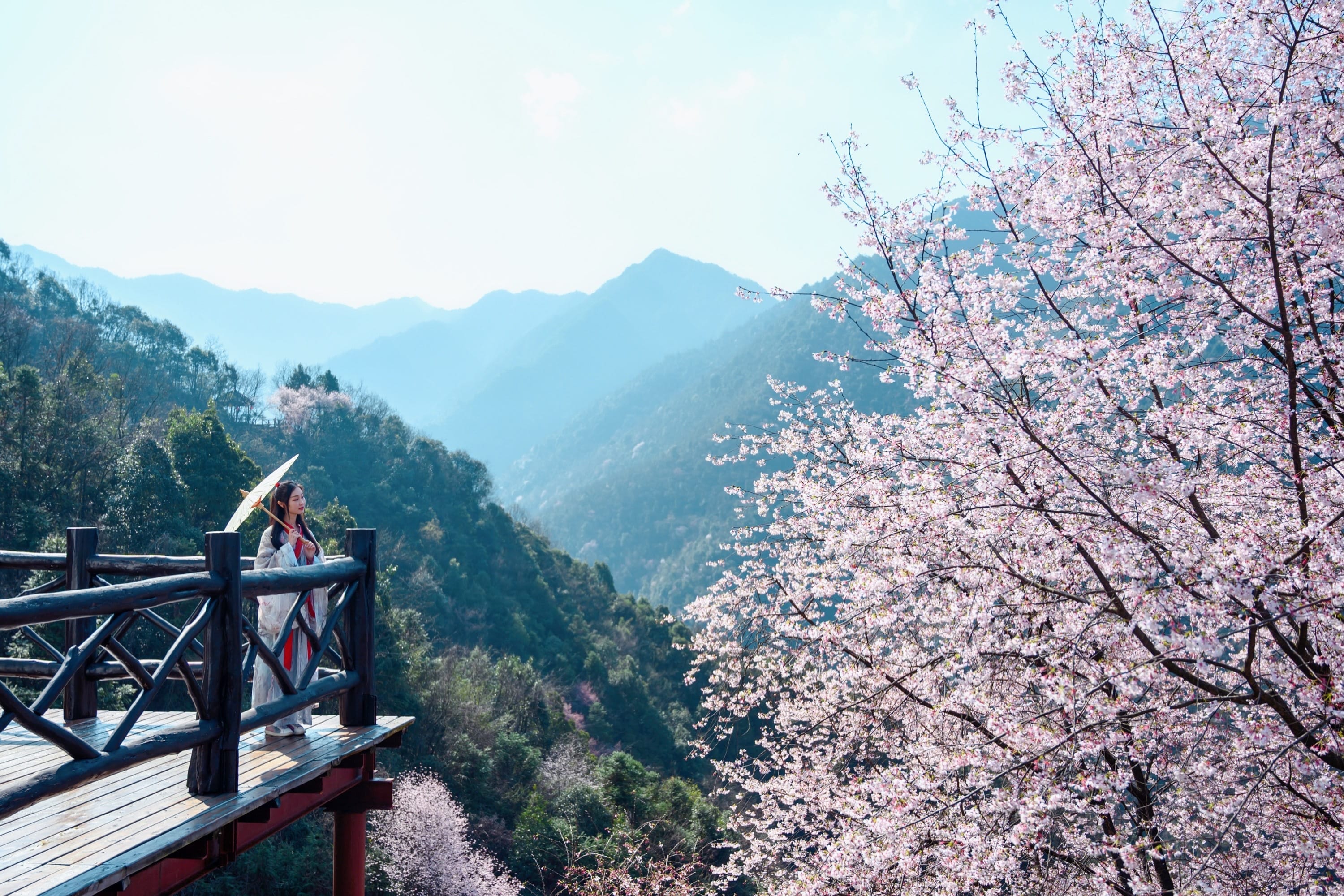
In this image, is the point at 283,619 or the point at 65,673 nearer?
the point at 65,673

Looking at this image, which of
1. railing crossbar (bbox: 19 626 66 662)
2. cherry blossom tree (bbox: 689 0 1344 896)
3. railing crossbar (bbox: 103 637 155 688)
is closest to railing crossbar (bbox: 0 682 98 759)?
railing crossbar (bbox: 103 637 155 688)

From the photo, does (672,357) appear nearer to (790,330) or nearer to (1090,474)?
(790,330)

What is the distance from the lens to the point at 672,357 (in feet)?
519

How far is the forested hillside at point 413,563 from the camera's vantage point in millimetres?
19766

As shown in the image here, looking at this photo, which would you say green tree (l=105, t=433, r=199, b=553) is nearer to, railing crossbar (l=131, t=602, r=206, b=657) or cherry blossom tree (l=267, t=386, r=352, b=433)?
railing crossbar (l=131, t=602, r=206, b=657)

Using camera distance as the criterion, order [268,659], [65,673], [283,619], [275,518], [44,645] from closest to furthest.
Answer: [65,673]
[268,659]
[44,645]
[283,619]
[275,518]

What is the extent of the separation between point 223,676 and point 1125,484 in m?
4.05

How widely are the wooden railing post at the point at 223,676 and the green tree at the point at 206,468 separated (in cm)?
2168

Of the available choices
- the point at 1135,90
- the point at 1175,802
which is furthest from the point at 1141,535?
the point at 1135,90

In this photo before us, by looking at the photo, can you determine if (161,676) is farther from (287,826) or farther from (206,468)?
(206,468)

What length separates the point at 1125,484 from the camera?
3.82 m

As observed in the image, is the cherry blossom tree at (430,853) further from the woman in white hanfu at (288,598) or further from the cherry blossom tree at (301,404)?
the cherry blossom tree at (301,404)

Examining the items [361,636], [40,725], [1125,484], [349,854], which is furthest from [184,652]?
[1125,484]

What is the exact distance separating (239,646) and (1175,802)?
5.40 metres
